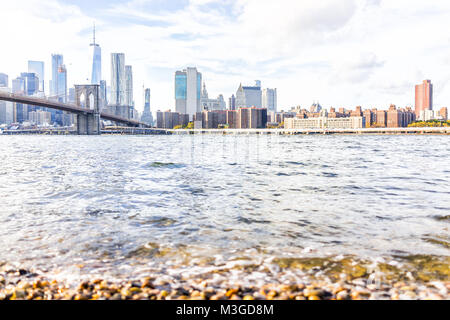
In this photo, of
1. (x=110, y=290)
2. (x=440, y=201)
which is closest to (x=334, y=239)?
(x=110, y=290)

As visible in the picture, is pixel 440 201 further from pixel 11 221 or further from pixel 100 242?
pixel 11 221

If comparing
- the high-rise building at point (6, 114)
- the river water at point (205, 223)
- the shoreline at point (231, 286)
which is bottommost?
the shoreline at point (231, 286)

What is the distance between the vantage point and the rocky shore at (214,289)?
13.8 ft

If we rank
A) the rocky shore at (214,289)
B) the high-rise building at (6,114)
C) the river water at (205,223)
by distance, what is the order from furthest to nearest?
the high-rise building at (6,114) < the river water at (205,223) < the rocky shore at (214,289)

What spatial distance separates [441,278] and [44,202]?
962 centimetres

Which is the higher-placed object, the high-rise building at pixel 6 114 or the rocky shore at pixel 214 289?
the high-rise building at pixel 6 114

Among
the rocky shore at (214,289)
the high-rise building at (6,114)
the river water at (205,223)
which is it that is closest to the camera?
the rocky shore at (214,289)

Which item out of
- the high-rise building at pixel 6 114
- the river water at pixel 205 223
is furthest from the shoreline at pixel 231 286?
the high-rise building at pixel 6 114

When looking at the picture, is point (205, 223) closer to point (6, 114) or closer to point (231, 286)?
point (231, 286)

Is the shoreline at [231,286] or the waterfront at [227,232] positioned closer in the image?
the shoreline at [231,286]

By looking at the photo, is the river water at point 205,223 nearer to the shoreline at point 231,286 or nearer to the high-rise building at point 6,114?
the shoreline at point 231,286

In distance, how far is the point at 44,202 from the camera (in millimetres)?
10273

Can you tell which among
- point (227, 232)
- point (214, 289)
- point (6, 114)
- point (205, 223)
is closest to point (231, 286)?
point (214, 289)

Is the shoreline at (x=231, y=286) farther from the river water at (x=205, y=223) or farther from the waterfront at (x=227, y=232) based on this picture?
the river water at (x=205, y=223)
